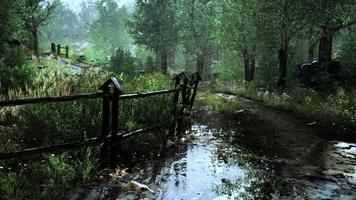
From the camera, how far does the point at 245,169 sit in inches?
287

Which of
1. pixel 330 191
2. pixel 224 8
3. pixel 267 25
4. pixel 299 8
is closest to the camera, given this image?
pixel 330 191

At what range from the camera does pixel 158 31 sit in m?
39.7

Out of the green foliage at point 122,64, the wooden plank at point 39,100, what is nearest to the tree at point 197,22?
the green foliage at point 122,64

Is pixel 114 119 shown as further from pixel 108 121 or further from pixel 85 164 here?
pixel 85 164

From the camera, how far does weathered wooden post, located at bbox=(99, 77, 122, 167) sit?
20.1 feet

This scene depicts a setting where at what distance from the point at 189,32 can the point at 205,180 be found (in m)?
35.6

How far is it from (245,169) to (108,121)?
9.29ft

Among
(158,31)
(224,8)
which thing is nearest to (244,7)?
(224,8)

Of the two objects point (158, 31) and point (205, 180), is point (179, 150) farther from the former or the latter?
point (158, 31)

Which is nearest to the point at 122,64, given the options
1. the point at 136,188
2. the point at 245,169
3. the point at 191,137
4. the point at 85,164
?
the point at 191,137

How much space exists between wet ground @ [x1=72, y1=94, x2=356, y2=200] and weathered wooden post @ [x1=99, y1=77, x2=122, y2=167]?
0.34 m

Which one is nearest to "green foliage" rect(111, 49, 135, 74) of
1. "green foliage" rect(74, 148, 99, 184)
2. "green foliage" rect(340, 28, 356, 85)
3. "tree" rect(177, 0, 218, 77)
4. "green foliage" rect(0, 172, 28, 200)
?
"tree" rect(177, 0, 218, 77)

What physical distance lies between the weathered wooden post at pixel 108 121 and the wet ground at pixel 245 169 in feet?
1.12

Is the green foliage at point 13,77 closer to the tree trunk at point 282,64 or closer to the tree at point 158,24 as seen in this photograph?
the tree trunk at point 282,64
